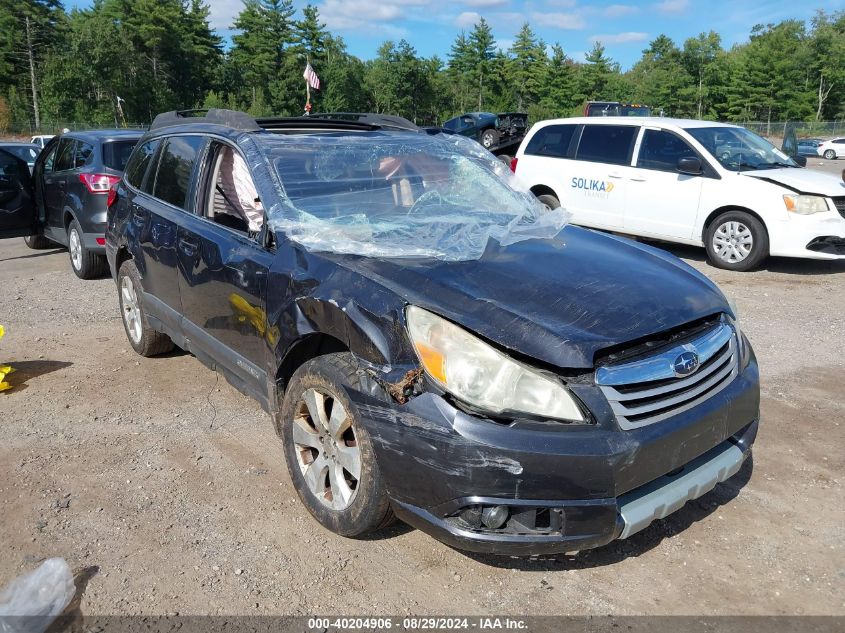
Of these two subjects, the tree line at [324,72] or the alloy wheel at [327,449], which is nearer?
the alloy wheel at [327,449]

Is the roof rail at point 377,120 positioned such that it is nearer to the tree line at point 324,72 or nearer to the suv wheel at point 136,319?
the suv wheel at point 136,319

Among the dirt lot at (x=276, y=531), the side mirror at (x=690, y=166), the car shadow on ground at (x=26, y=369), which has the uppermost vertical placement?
the side mirror at (x=690, y=166)

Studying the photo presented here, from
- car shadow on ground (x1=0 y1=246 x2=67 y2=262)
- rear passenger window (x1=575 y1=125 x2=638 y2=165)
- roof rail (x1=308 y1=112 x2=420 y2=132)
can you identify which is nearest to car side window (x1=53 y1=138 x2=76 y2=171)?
car shadow on ground (x1=0 y1=246 x2=67 y2=262)

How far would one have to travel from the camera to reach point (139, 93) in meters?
64.1

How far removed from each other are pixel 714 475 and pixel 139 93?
232ft

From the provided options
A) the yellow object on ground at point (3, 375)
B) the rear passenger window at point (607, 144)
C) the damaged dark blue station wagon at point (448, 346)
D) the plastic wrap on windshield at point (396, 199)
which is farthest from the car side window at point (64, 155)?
the rear passenger window at point (607, 144)

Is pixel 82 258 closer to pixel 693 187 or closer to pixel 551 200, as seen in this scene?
pixel 551 200

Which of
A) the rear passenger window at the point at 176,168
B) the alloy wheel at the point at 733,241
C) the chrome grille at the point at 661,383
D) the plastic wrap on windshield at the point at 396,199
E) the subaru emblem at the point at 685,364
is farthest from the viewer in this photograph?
the alloy wheel at the point at 733,241

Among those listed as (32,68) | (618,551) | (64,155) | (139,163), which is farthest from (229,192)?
(32,68)

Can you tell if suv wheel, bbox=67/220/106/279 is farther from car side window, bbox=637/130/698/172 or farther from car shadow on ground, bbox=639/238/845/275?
car side window, bbox=637/130/698/172

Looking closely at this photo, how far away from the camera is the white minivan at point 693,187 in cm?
795

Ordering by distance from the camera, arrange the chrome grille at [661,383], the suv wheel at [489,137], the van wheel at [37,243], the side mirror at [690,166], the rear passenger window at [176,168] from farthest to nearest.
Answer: the suv wheel at [489,137] → the van wheel at [37,243] → the side mirror at [690,166] → the rear passenger window at [176,168] → the chrome grille at [661,383]

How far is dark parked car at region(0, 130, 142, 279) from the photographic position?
7676 millimetres

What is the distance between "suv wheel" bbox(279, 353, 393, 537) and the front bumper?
4.1 inches
